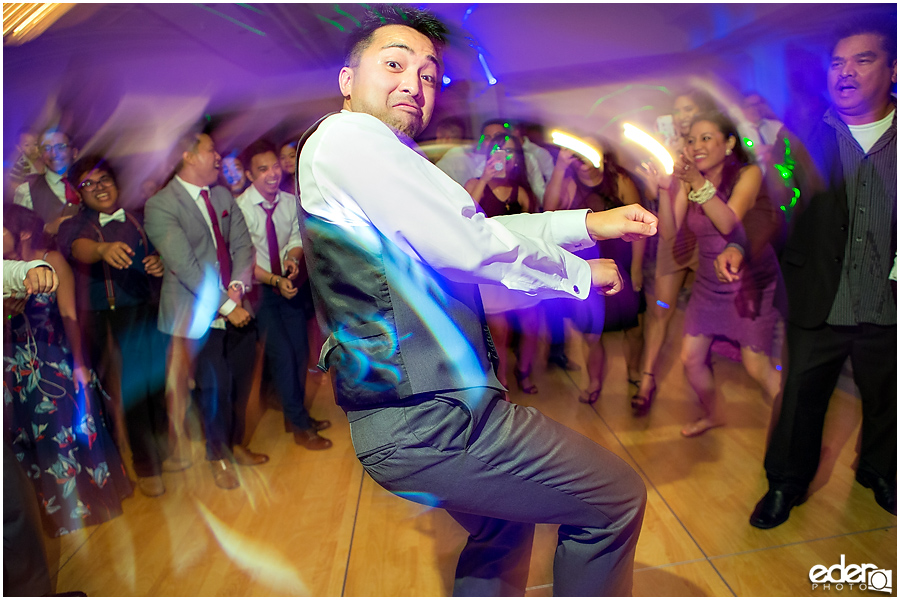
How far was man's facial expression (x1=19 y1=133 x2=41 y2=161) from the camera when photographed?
2574 millimetres

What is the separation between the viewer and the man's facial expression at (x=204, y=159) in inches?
94.5

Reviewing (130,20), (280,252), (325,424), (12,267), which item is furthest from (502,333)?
(130,20)

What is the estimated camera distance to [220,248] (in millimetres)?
2500

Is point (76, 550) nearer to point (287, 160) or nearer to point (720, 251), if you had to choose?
point (287, 160)

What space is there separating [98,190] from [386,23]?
1921 mm

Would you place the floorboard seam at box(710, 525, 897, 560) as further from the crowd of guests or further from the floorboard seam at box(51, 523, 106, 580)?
the floorboard seam at box(51, 523, 106, 580)

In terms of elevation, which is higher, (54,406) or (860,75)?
(860,75)

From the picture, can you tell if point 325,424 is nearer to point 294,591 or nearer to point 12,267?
point 294,591

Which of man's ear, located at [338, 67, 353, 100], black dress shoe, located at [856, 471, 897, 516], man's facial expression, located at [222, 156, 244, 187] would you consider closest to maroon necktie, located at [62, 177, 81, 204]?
man's facial expression, located at [222, 156, 244, 187]

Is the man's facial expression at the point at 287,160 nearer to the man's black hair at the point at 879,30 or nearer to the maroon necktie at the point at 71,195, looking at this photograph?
the maroon necktie at the point at 71,195

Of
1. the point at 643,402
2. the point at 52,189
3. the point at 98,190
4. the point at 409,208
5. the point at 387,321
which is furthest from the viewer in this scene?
the point at 643,402

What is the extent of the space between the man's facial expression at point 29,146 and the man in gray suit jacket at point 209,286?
2.48 feet

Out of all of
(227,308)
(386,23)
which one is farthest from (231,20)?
(386,23)

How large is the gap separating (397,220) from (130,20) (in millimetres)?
4186
